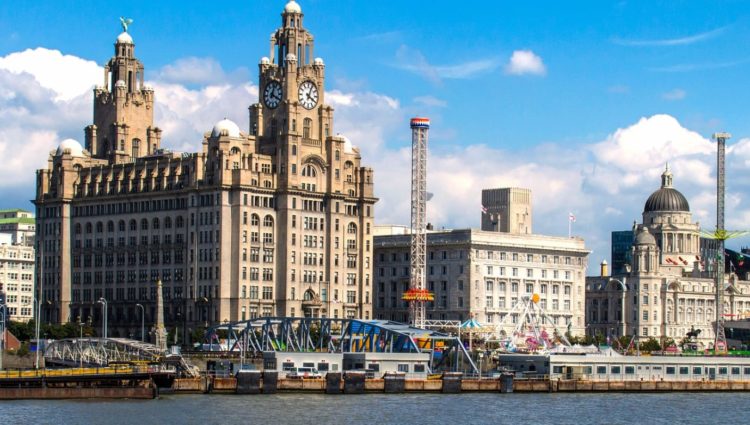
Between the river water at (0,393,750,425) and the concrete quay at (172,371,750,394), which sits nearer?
the river water at (0,393,750,425)

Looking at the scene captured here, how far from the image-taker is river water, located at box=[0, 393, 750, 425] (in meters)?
150

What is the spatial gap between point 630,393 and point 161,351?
5405 centimetres

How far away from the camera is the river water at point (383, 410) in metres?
150

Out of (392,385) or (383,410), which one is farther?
(392,385)

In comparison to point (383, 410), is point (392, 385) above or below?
above

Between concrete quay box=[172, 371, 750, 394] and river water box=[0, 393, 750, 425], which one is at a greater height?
concrete quay box=[172, 371, 750, 394]

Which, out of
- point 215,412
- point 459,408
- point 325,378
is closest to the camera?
point 215,412

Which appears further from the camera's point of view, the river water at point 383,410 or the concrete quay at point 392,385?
A: the concrete quay at point 392,385

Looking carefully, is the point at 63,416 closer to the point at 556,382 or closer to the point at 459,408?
the point at 459,408

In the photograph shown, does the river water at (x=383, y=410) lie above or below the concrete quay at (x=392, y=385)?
below

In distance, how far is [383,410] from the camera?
527 ft

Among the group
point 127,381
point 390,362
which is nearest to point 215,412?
point 127,381

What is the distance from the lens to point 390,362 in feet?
627

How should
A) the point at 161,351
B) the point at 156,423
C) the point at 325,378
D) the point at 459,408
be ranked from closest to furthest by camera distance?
the point at 156,423, the point at 459,408, the point at 325,378, the point at 161,351
